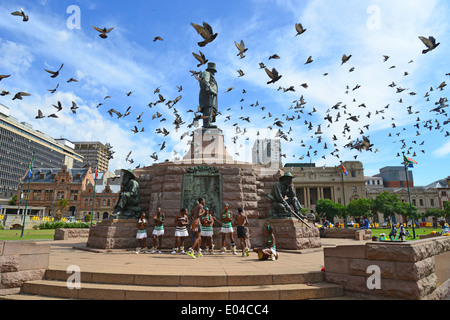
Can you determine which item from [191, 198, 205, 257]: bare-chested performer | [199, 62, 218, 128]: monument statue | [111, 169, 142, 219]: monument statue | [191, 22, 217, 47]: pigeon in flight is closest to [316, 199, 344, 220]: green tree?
[199, 62, 218, 128]: monument statue

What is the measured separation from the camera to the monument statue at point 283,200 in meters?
12.1

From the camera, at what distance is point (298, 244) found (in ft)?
36.4

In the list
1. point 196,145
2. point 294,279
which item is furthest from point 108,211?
point 294,279

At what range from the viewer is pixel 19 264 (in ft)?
19.3

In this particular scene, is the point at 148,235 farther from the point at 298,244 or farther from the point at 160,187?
the point at 298,244

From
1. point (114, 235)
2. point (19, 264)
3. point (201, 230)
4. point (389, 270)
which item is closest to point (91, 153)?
point (114, 235)

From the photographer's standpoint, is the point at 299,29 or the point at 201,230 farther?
the point at 201,230

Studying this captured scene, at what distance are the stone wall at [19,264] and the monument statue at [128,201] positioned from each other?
217 inches

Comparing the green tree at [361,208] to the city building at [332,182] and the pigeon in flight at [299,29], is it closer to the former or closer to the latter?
the city building at [332,182]

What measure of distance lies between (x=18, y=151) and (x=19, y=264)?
113m

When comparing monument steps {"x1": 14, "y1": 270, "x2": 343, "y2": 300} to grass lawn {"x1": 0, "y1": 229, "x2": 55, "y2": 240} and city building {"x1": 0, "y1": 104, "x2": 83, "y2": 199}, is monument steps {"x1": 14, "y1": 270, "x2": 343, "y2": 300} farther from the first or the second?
city building {"x1": 0, "y1": 104, "x2": 83, "y2": 199}

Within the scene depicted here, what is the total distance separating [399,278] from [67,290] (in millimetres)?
6917

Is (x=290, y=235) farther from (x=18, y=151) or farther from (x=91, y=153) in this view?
(x=91, y=153)
